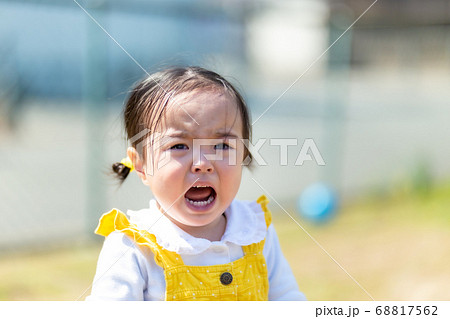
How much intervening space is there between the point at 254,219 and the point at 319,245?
6.21 feet

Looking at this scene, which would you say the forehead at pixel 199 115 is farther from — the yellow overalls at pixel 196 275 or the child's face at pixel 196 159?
the yellow overalls at pixel 196 275

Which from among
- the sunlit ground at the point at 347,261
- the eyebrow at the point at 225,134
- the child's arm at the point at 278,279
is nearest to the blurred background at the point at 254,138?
the sunlit ground at the point at 347,261

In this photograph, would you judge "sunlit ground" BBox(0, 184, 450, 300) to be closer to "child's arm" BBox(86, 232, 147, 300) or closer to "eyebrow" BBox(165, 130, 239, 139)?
"child's arm" BBox(86, 232, 147, 300)

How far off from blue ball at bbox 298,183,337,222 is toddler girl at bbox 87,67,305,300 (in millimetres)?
2316

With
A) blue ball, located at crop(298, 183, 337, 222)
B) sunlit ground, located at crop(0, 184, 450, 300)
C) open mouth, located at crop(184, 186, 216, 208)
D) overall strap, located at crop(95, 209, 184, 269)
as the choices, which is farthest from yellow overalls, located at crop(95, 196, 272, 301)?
blue ball, located at crop(298, 183, 337, 222)

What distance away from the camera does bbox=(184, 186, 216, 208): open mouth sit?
100cm

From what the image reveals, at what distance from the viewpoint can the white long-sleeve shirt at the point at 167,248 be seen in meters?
0.95

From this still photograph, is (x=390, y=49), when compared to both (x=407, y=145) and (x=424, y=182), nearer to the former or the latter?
(x=407, y=145)

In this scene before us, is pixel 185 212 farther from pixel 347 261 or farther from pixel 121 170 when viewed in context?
pixel 347 261

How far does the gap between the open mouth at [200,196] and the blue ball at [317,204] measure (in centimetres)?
240

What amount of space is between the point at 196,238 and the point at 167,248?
63mm

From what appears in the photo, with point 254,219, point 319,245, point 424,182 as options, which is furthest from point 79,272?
point 424,182

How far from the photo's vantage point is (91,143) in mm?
2705

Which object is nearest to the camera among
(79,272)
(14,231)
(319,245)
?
(79,272)
